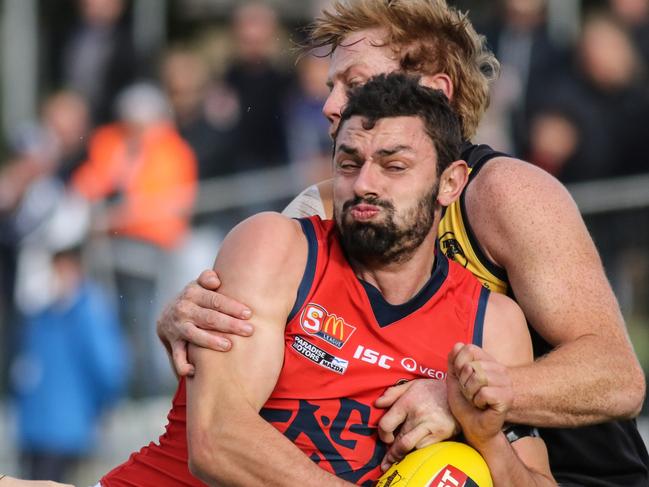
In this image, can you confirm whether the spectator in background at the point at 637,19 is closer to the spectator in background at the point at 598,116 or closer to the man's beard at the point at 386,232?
the spectator in background at the point at 598,116

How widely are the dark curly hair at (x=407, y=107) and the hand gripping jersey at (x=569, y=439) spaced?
1.22 ft

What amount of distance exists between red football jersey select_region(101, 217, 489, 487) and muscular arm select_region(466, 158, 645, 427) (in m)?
0.22

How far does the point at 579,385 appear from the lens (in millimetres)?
4277

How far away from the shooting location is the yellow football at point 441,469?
12.9ft

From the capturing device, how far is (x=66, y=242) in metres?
10.4

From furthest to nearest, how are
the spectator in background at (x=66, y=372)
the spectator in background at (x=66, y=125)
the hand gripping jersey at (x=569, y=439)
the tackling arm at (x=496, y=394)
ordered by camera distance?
the spectator in background at (x=66, y=125)
the spectator in background at (x=66, y=372)
the hand gripping jersey at (x=569, y=439)
the tackling arm at (x=496, y=394)

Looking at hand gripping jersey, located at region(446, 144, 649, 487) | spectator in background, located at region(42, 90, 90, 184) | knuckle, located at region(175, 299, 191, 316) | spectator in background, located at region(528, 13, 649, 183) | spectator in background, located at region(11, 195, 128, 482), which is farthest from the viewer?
spectator in background, located at region(42, 90, 90, 184)

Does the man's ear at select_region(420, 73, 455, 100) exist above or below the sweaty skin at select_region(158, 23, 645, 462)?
above

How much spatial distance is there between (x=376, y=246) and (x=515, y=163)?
2.62 ft

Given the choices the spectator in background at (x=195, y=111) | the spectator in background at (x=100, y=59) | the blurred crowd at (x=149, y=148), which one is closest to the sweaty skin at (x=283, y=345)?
the blurred crowd at (x=149, y=148)

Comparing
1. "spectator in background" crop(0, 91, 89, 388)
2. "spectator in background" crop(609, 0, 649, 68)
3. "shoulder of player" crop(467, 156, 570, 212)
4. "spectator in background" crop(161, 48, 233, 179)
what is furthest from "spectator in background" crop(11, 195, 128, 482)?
"shoulder of player" crop(467, 156, 570, 212)

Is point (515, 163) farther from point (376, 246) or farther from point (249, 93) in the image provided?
point (249, 93)

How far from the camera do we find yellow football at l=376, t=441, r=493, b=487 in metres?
3.92

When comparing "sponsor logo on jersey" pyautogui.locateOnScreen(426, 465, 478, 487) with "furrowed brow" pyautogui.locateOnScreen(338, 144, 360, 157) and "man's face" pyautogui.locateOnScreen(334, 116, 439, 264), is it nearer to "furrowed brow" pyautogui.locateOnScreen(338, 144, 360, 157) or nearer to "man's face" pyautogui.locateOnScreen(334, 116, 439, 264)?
"man's face" pyautogui.locateOnScreen(334, 116, 439, 264)
